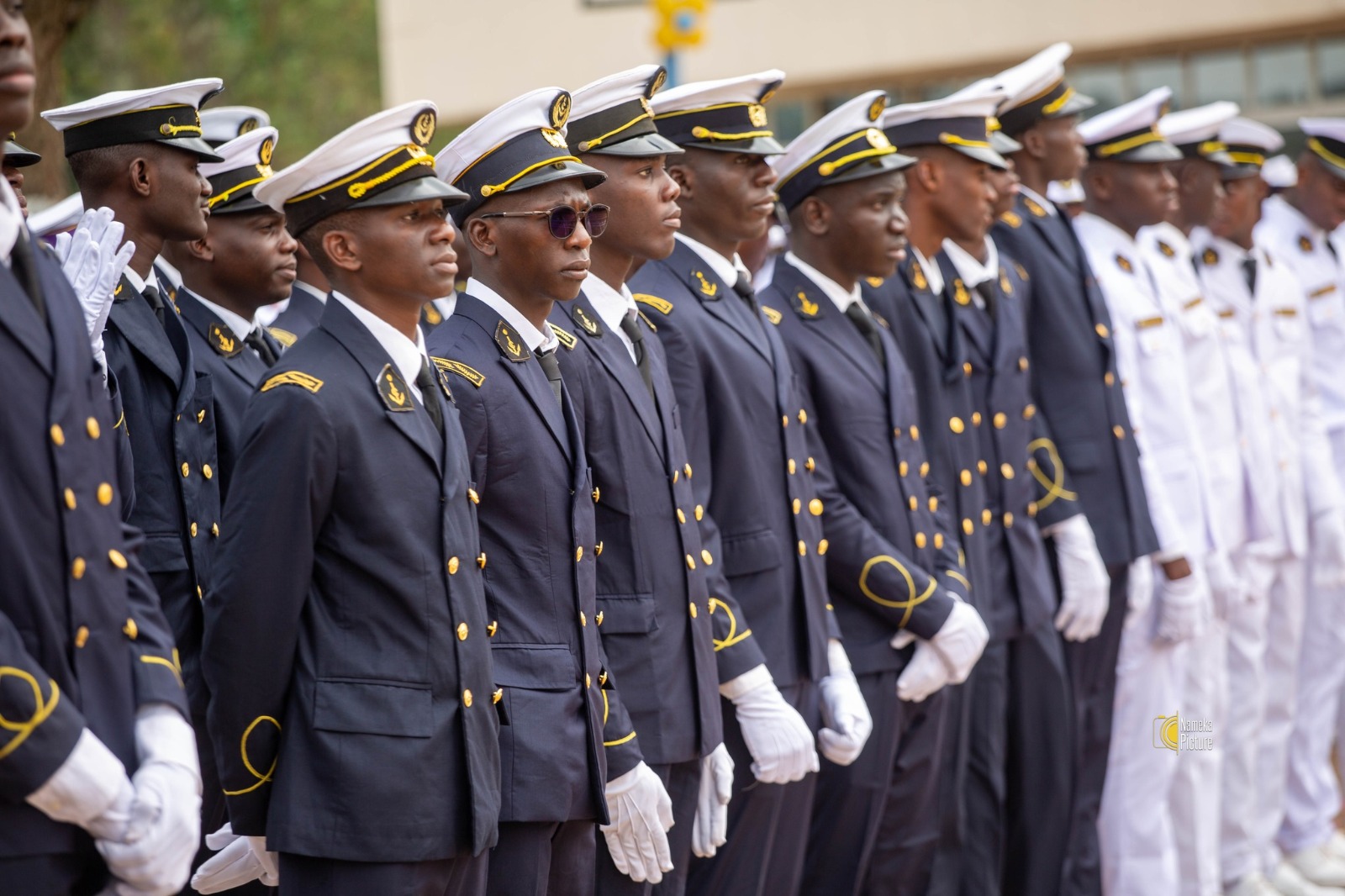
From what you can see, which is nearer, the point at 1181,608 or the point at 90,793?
the point at 90,793

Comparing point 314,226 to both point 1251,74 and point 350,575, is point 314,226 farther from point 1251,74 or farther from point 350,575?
point 1251,74

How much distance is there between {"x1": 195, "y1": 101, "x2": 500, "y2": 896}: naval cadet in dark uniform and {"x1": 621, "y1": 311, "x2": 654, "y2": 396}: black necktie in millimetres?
794

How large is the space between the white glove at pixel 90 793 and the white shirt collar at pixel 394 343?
102cm

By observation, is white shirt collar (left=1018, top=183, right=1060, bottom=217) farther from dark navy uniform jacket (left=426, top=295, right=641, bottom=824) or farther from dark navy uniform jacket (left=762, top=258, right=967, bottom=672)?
dark navy uniform jacket (left=426, top=295, right=641, bottom=824)

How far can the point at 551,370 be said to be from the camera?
365cm

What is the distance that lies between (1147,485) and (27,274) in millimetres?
4148

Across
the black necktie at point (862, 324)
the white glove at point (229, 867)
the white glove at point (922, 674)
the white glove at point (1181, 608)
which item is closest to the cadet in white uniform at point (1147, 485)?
the white glove at point (1181, 608)

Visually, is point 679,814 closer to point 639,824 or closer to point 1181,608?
point 639,824

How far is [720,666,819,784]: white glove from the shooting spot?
410 centimetres

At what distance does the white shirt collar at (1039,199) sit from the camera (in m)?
6.07

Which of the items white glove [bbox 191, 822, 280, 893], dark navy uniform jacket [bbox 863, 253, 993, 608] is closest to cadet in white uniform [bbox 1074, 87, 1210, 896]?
dark navy uniform jacket [bbox 863, 253, 993, 608]

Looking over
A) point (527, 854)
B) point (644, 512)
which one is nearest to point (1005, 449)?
point (644, 512)

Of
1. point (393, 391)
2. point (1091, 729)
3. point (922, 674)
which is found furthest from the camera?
point (1091, 729)

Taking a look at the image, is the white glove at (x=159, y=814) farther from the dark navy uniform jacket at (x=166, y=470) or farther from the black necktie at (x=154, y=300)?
the black necktie at (x=154, y=300)
